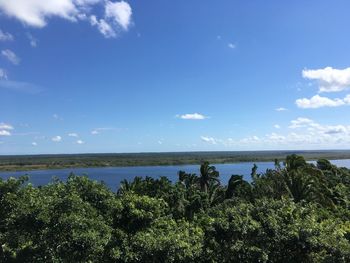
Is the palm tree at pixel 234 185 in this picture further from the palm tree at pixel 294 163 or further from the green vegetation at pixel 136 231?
the green vegetation at pixel 136 231

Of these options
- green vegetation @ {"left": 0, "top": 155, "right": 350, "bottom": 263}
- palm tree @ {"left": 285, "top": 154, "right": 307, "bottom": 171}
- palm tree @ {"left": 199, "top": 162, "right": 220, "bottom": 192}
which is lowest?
green vegetation @ {"left": 0, "top": 155, "right": 350, "bottom": 263}

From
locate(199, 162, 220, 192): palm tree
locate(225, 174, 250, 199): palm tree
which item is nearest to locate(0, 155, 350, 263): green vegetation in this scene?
locate(225, 174, 250, 199): palm tree

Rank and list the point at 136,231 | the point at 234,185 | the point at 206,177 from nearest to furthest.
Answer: the point at 136,231, the point at 234,185, the point at 206,177

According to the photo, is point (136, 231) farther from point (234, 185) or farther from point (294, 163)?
point (294, 163)

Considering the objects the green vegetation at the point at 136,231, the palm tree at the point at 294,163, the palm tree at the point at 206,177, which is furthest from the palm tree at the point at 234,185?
the green vegetation at the point at 136,231

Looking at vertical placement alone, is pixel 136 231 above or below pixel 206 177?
below

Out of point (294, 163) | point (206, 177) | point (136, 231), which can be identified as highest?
point (294, 163)

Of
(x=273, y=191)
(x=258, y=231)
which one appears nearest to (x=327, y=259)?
(x=258, y=231)

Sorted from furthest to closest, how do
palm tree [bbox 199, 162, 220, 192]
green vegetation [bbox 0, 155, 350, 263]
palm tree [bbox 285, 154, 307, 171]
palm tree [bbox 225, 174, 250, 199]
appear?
palm tree [bbox 199, 162, 220, 192] < palm tree [bbox 285, 154, 307, 171] < palm tree [bbox 225, 174, 250, 199] < green vegetation [bbox 0, 155, 350, 263]

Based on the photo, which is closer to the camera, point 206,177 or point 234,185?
point 234,185

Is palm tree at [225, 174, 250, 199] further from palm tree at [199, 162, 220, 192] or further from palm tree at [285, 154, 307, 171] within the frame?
palm tree at [199, 162, 220, 192]

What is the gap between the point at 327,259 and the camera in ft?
64.6

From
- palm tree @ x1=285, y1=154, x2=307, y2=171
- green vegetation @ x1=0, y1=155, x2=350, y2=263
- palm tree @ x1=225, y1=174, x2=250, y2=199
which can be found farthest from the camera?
palm tree @ x1=285, y1=154, x2=307, y2=171

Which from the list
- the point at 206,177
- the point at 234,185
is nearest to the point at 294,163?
the point at 234,185
